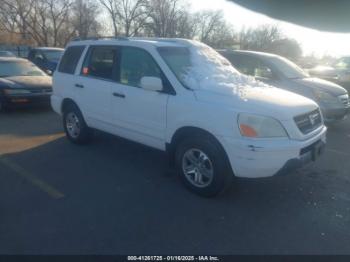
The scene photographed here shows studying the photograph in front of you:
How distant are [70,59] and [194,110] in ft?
10.0

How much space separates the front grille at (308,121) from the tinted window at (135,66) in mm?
1814

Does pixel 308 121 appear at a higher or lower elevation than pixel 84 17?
lower

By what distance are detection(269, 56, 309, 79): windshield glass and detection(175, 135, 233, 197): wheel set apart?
4239mm

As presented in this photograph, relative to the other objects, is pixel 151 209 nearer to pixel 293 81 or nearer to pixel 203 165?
pixel 203 165

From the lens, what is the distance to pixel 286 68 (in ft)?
25.1

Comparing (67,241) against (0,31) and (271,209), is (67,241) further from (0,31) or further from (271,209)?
(0,31)

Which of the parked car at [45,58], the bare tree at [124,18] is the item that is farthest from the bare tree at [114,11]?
the parked car at [45,58]

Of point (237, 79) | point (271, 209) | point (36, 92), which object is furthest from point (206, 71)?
point (36, 92)

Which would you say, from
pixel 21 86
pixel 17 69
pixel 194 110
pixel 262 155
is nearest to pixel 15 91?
pixel 21 86

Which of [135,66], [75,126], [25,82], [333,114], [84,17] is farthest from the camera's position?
[84,17]

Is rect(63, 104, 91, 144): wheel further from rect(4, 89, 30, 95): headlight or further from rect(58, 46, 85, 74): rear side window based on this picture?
rect(4, 89, 30, 95): headlight

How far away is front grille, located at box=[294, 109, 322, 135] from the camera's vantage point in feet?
12.6

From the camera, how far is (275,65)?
7.51m

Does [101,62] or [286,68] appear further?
[286,68]
